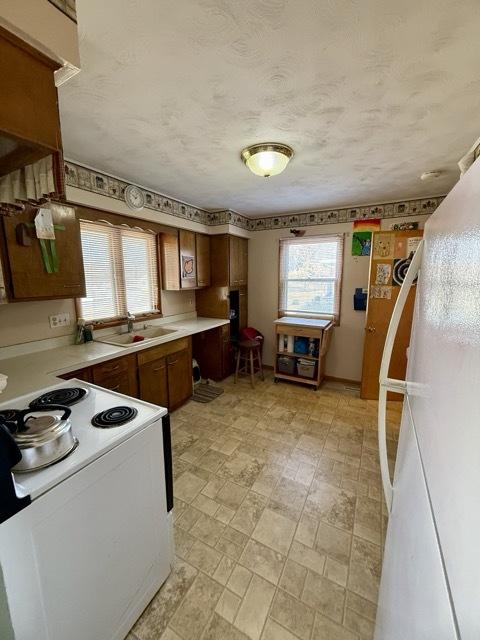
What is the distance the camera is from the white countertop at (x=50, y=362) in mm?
1578

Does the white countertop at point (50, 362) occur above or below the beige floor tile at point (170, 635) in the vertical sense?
above

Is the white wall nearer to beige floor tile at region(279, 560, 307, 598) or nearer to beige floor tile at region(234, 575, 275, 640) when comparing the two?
beige floor tile at region(279, 560, 307, 598)

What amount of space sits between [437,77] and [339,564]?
2483 millimetres

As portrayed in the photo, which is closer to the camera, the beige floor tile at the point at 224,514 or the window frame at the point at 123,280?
the beige floor tile at the point at 224,514

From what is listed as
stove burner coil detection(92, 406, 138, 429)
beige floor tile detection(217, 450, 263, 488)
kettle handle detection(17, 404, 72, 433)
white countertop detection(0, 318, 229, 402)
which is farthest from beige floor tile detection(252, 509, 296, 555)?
white countertop detection(0, 318, 229, 402)

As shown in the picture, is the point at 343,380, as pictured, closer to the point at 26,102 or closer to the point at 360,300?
the point at 360,300

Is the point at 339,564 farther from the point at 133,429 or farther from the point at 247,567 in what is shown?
the point at 133,429

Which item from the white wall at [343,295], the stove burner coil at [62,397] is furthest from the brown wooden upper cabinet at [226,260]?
the stove burner coil at [62,397]

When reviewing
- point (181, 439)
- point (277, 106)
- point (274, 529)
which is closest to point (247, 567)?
point (274, 529)

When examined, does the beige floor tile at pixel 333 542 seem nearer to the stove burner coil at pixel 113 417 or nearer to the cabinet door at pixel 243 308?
the stove burner coil at pixel 113 417

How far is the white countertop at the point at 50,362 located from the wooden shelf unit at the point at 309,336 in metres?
1.62

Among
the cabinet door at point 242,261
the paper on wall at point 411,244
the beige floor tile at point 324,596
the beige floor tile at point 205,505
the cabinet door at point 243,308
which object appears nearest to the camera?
the beige floor tile at point 324,596

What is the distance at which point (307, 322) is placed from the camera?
3.65m

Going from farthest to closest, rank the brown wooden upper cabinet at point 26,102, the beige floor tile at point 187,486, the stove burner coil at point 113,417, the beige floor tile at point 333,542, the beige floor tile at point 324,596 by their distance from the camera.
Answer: the beige floor tile at point 187,486
the beige floor tile at point 333,542
the beige floor tile at point 324,596
the stove burner coil at point 113,417
the brown wooden upper cabinet at point 26,102
